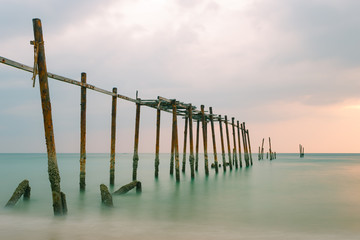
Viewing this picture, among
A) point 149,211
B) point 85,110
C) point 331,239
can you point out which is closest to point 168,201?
point 149,211

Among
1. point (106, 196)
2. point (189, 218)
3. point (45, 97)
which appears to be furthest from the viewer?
point (106, 196)

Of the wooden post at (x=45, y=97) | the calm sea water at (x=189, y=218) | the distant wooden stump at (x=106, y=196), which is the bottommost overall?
the calm sea water at (x=189, y=218)

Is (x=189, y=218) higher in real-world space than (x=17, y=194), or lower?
lower

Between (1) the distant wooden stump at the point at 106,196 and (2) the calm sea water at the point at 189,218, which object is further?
(1) the distant wooden stump at the point at 106,196

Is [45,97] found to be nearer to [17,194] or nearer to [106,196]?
[106,196]

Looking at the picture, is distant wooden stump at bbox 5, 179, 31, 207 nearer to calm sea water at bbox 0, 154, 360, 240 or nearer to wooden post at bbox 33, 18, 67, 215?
calm sea water at bbox 0, 154, 360, 240

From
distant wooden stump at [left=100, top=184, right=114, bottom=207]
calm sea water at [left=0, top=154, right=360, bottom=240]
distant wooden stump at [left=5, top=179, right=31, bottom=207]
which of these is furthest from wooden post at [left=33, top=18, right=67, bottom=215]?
distant wooden stump at [left=5, top=179, right=31, bottom=207]

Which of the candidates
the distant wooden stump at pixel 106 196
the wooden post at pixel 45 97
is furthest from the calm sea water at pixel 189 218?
the wooden post at pixel 45 97

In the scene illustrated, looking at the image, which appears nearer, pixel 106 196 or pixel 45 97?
pixel 45 97

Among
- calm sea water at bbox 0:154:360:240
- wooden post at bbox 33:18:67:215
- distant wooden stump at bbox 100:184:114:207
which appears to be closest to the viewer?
calm sea water at bbox 0:154:360:240

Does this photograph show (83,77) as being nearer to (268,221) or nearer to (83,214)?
(83,214)

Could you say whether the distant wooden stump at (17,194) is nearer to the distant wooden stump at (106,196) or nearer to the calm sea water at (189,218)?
the calm sea water at (189,218)

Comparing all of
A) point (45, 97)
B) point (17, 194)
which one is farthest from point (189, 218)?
point (17, 194)

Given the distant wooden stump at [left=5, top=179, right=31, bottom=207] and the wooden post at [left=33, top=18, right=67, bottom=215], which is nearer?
the wooden post at [left=33, top=18, right=67, bottom=215]
